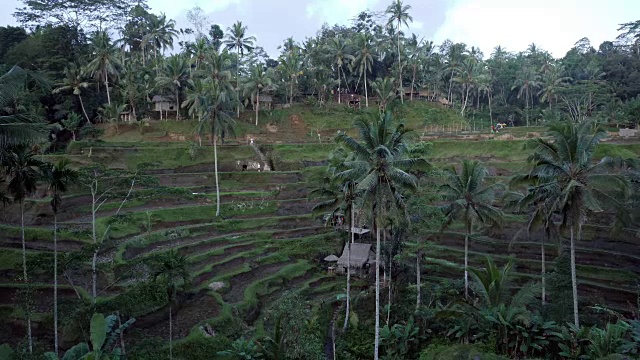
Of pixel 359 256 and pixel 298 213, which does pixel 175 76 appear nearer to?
pixel 298 213

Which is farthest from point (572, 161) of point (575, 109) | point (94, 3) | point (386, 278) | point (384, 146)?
point (94, 3)

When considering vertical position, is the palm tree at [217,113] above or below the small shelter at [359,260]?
above

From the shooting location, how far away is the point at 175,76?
62.9 metres

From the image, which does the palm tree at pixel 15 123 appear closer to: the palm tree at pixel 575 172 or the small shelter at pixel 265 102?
the palm tree at pixel 575 172

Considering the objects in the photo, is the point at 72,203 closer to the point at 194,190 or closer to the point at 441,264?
the point at 194,190

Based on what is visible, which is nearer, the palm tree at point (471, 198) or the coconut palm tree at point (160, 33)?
the palm tree at point (471, 198)

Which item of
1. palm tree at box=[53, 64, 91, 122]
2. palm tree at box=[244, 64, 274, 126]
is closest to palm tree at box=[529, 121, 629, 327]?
palm tree at box=[244, 64, 274, 126]

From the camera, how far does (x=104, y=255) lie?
31.2 metres

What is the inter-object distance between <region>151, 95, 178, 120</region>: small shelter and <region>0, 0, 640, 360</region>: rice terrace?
600mm

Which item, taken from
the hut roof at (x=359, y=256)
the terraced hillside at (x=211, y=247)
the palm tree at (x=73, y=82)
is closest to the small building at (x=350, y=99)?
the terraced hillside at (x=211, y=247)

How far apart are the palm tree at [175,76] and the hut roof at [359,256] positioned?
Result: 3817cm

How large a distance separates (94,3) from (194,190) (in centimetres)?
4726

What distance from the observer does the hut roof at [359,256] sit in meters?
35.9

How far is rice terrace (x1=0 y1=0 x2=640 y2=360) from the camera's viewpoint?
21250 millimetres
